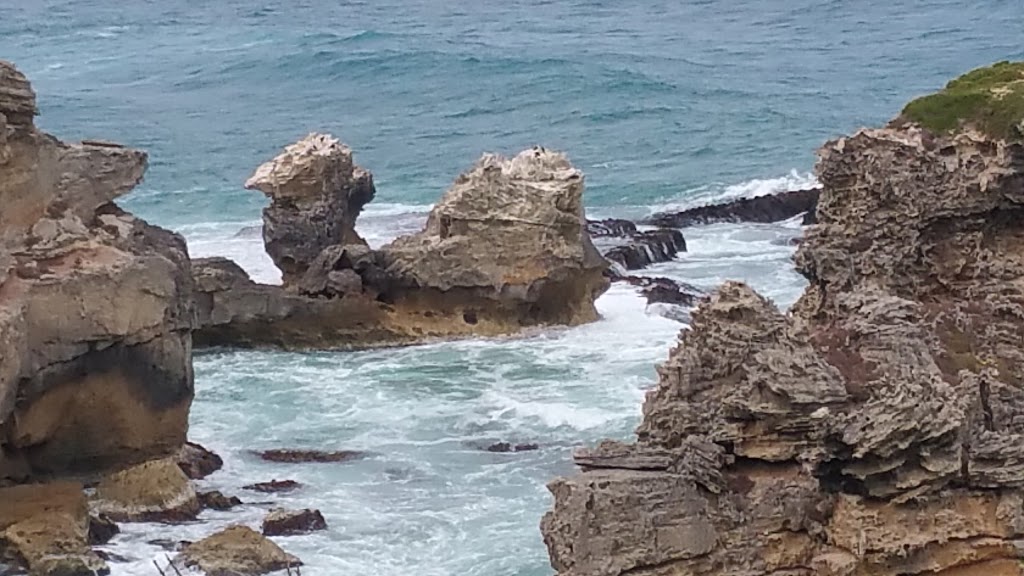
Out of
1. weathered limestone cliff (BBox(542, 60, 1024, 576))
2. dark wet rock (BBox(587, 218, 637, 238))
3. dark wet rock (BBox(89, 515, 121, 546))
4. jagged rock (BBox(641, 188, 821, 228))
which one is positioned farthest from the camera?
jagged rock (BBox(641, 188, 821, 228))

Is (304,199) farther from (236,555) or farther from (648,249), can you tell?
(236,555)

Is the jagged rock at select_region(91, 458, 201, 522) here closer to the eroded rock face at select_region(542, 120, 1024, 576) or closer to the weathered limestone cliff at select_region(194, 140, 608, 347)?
the weathered limestone cliff at select_region(194, 140, 608, 347)

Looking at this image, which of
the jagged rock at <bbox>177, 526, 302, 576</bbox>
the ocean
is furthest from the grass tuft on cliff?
the jagged rock at <bbox>177, 526, 302, 576</bbox>

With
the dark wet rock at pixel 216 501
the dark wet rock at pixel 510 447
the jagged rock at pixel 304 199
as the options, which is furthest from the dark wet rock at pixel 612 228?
the dark wet rock at pixel 216 501

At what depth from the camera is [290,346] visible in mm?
33688

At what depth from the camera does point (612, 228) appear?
4428cm

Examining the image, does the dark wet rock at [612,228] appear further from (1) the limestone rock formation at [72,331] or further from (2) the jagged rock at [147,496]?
(2) the jagged rock at [147,496]

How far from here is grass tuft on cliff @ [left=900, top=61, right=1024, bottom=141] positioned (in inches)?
667

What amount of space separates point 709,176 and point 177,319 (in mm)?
32405

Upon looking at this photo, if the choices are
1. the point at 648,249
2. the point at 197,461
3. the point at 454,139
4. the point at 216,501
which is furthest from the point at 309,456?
the point at 454,139

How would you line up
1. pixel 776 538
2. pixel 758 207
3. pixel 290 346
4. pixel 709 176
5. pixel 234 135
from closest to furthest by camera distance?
pixel 776 538, pixel 290 346, pixel 758 207, pixel 709 176, pixel 234 135

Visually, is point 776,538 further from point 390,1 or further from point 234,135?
point 390,1

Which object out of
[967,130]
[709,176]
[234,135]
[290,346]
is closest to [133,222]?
[290,346]

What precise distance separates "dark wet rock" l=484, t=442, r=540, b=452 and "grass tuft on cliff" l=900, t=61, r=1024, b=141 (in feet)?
31.6
